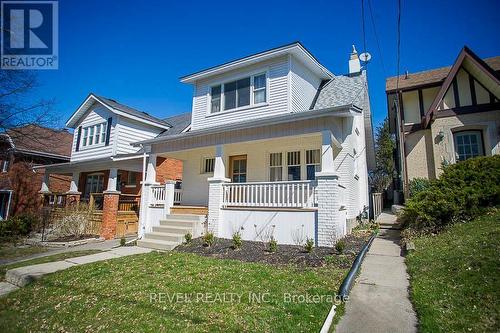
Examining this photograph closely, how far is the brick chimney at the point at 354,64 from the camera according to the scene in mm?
14211

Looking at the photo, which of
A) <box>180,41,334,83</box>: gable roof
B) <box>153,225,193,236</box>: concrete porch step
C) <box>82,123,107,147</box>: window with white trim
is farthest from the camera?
<box>82,123,107,147</box>: window with white trim

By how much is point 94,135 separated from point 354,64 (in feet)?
57.9

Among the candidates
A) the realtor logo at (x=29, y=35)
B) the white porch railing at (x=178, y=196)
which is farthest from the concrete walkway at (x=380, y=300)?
the realtor logo at (x=29, y=35)

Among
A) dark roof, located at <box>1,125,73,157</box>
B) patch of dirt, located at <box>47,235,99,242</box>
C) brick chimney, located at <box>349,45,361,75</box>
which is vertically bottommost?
patch of dirt, located at <box>47,235,99,242</box>

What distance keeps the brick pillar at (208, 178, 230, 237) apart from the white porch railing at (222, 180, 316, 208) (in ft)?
0.64

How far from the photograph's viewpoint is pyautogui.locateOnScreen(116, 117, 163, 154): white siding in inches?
673

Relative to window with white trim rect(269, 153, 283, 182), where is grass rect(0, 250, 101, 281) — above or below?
below

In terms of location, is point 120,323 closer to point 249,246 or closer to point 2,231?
point 249,246

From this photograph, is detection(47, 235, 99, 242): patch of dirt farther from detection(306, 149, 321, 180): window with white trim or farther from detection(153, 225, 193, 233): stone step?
detection(306, 149, 321, 180): window with white trim

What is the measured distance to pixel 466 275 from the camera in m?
4.31

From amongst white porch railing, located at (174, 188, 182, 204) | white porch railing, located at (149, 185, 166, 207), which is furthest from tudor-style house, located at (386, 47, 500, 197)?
white porch railing, located at (149, 185, 166, 207)

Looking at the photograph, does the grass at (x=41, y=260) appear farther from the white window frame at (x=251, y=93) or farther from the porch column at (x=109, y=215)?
the white window frame at (x=251, y=93)

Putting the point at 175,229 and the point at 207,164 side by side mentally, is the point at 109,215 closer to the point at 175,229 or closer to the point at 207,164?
the point at 175,229

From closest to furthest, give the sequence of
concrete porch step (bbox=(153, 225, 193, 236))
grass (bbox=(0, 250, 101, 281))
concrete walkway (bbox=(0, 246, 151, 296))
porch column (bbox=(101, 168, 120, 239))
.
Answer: concrete walkway (bbox=(0, 246, 151, 296)), grass (bbox=(0, 250, 101, 281)), concrete porch step (bbox=(153, 225, 193, 236)), porch column (bbox=(101, 168, 120, 239))
